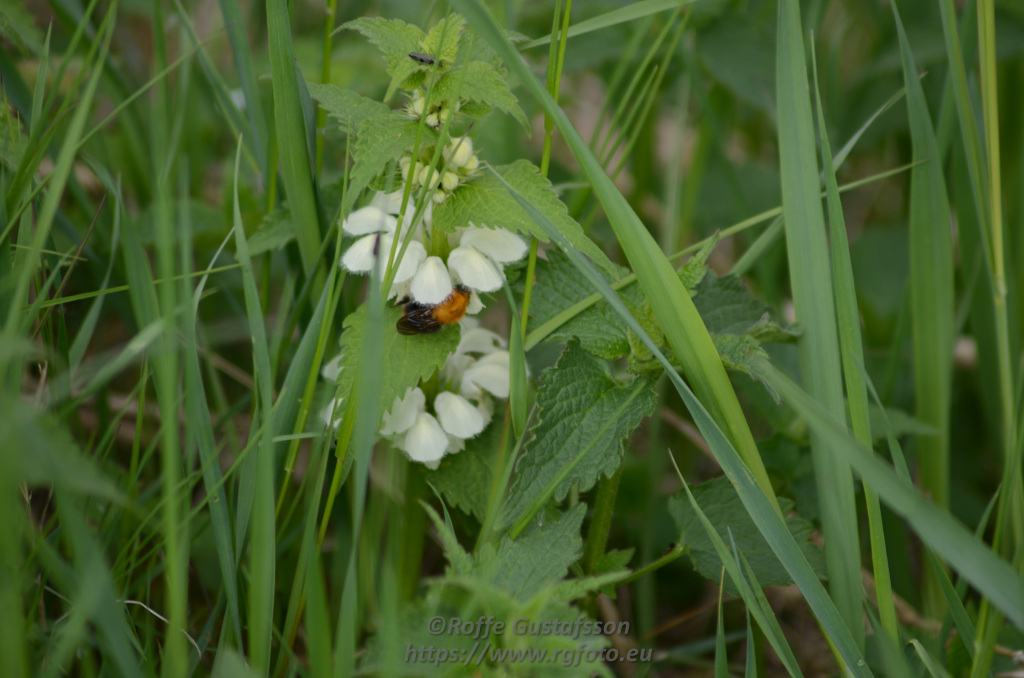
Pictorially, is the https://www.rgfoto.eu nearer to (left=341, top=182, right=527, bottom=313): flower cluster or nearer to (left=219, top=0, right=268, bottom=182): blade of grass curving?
(left=341, top=182, right=527, bottom=313): flower cluster

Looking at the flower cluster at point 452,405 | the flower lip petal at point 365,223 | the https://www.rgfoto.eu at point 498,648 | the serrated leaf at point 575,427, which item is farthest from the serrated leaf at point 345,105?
the https://www.rgfoto.eu at point 498,648

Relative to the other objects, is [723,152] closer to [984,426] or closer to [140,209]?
[984,426]

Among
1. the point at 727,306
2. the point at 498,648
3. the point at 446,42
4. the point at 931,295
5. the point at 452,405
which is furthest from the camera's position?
the point at 931,295

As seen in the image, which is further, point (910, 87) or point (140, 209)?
point (140, 209)

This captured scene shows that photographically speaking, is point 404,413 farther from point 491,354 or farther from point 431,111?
point 431,111

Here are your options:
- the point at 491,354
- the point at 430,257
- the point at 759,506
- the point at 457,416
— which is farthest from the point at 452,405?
the point at 759,506

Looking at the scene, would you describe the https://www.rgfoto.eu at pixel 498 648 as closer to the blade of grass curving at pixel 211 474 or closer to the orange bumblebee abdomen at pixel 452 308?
the blade of grass curving at pixel 211 474

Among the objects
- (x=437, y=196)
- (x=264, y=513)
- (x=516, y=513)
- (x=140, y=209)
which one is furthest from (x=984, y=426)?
(x=140, y=209)
